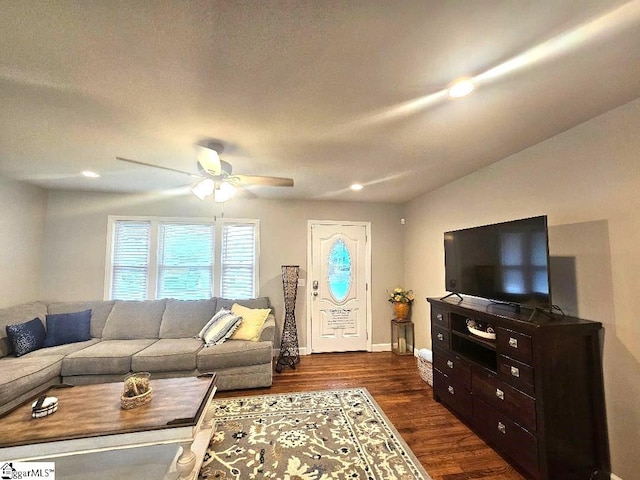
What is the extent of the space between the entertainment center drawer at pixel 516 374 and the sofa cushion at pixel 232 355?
7.62 ft

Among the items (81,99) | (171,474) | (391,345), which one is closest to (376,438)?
(171,474)

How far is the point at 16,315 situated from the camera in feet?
10.9

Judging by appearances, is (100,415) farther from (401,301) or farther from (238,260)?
(401,301)

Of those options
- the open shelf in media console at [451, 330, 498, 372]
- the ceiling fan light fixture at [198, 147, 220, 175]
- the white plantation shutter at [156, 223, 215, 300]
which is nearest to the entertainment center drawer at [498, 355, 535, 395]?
the open shelf in media console at [451, 330, 498, 372]

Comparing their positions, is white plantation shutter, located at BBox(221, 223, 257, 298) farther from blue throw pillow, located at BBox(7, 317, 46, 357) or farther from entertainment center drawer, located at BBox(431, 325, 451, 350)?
entertainment center drawer, located at BBox(431, 325, 451, 350)

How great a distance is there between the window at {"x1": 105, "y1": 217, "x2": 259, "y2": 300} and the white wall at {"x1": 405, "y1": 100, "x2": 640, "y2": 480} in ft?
11.8

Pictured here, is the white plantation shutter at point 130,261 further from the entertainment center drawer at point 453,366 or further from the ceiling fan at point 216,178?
the entertainment center drawer at point 453,366

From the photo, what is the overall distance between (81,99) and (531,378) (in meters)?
3.44

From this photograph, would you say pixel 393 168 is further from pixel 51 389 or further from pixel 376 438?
pixel 51 389

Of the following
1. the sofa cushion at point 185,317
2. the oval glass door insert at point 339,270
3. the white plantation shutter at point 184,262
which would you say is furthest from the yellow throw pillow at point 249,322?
the oval glass door insert at point 339,270

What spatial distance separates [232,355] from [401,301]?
2654 millimetres

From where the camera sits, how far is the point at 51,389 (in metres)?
2.31

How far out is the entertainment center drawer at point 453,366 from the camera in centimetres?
257

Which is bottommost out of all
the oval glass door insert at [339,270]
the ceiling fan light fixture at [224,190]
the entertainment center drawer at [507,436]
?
the entertainment center drawer at [507,436]
